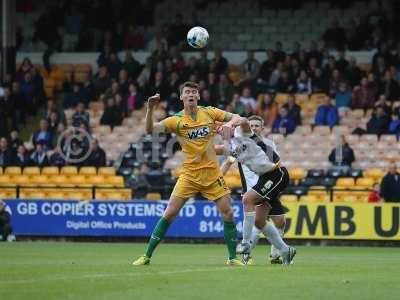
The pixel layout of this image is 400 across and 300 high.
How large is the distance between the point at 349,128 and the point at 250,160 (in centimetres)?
1299

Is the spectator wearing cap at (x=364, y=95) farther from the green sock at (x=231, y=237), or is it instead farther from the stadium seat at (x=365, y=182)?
the green sock at (x=231, y=237)

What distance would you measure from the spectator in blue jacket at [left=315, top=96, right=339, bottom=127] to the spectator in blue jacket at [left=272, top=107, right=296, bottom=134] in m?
0.68

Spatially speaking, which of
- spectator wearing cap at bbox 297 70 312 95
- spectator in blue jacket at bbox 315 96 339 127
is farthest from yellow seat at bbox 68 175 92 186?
spectator wearing cap at bbox 297 70 312 95

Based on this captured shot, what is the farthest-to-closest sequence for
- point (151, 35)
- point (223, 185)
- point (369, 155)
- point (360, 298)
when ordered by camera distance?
point (151, 35), point (369, 155), point (223, 185), point (360, 298)

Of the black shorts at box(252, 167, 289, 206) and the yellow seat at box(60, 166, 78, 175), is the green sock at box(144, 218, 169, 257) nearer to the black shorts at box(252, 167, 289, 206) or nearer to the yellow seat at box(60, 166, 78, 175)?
the black shorts at box(252, 167, 289, 206)

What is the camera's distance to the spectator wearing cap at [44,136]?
29.0 m

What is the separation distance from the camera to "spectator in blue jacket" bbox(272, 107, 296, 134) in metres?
27.8

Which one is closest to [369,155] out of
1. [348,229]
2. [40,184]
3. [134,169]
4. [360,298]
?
[348,229]

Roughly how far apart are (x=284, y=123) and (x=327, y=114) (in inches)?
43.3

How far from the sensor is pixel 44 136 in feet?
95.2

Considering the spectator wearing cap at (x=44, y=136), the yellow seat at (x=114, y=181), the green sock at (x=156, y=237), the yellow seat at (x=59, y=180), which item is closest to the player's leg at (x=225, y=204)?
the green sock at (x=156, y=237)

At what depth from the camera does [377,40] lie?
100ft

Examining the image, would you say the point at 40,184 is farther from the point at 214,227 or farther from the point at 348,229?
the point at 348,229

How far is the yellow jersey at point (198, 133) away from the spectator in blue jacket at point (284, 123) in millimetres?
13010
